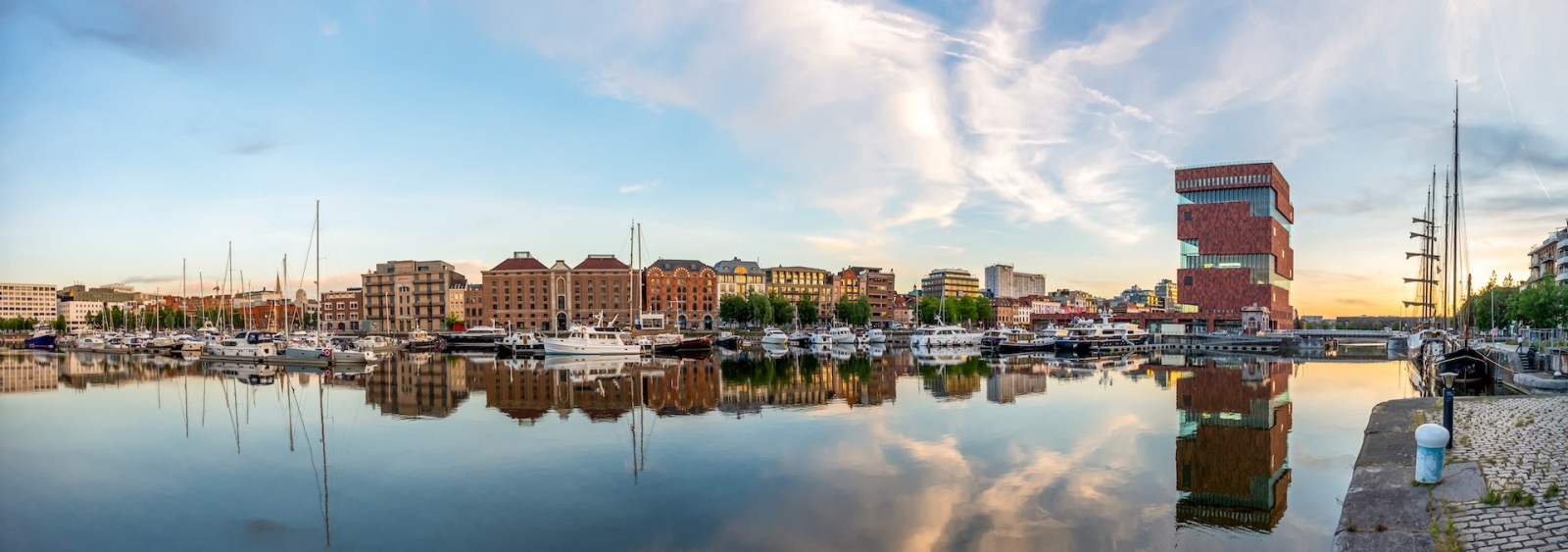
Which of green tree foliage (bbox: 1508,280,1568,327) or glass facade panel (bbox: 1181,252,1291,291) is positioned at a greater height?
glass facade panel (bbox: 1181,252,1291,291)

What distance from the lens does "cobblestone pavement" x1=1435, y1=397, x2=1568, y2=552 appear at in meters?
11.9

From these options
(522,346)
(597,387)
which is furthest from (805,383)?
(522,346)

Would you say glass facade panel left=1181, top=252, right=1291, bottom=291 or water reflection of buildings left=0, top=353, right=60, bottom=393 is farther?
glass facade panel left=1181, top=252, right=1291, bottom=291

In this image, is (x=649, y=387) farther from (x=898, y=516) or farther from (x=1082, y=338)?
(x=1082, y=338)

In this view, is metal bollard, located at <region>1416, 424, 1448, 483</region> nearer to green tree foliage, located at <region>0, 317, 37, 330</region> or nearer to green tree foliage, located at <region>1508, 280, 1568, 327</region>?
green tree foliage, located at <region>1508, 280, 1568, 327</region>

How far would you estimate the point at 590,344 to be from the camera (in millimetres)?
76188

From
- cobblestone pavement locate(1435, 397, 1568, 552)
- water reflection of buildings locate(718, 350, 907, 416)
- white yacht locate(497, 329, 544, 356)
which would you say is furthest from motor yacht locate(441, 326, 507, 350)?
cobblestone pavement locate(1435, 397, 1568, 552)

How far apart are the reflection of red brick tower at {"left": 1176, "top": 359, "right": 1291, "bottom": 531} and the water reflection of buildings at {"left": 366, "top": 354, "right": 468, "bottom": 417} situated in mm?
27345

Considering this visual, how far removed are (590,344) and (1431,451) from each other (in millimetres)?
68121

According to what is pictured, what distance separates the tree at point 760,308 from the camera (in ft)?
451

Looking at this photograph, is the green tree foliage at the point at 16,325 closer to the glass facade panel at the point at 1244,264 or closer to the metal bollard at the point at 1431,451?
the glass facade panel at the point at 1244,264

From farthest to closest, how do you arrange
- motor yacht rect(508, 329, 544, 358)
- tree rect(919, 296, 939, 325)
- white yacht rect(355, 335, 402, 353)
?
1. tree rect(919, 296, 939, 325)
2. white yacht rect(355, 335, 402, 353)
3. motor yacht rect(508, 329, 544, 358)

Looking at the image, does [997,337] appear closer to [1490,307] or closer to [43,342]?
[1490,307]

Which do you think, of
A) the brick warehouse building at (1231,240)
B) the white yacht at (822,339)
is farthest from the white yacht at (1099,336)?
the brick warehouse building at (1231,240)
